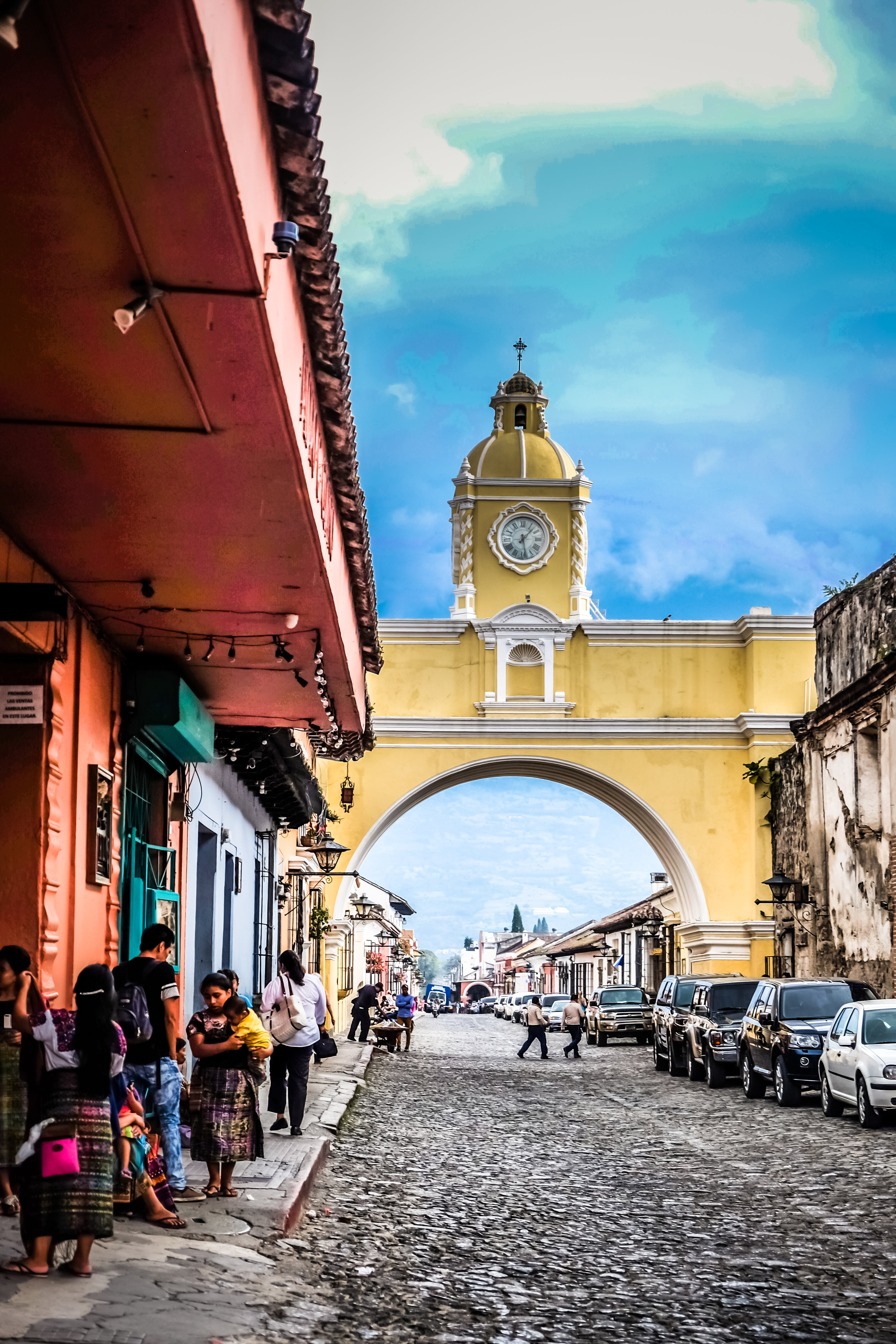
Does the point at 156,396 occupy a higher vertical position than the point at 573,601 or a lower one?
lower

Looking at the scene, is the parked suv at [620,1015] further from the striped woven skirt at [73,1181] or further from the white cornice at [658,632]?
the striped woven skirt at [73,1181]

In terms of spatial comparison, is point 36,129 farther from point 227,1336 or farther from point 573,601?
point 573,601

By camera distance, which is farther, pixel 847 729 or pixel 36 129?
pixel 847 729

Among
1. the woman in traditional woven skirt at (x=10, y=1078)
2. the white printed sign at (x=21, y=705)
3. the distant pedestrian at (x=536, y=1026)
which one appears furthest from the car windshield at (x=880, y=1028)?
the distant pedestrian at (x=536, y=1026)

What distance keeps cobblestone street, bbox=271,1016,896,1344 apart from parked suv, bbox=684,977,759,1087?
13.0 feet

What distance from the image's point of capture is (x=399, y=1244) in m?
7.75

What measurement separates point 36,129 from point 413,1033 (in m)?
41.2

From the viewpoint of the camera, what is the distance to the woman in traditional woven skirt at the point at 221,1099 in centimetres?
793

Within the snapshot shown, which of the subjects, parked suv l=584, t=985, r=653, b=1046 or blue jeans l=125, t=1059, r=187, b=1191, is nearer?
blue jeans l=125, t=1059, r=187, b=1191

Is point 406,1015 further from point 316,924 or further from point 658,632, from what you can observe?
point 658,632

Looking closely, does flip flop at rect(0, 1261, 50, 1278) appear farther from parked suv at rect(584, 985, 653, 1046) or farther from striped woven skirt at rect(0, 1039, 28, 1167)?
parked suv at rect(584, 985, 653, 1046)

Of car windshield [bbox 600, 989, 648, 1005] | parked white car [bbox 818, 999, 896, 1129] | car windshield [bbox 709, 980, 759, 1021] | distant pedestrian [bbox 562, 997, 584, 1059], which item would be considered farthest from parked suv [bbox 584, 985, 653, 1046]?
parked white car [bbox 818, 999, 896, 1129]

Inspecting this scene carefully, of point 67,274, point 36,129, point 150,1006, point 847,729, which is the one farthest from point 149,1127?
point 847,729

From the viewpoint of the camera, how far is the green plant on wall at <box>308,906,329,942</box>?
31906 millimetres
